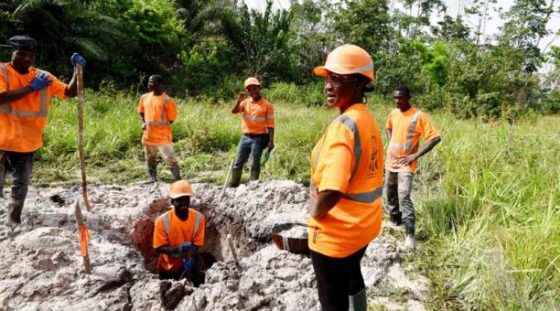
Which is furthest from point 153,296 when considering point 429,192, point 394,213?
point 429,192

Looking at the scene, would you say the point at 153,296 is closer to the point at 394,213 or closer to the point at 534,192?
the point at 394,213

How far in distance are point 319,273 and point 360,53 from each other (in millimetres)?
1087

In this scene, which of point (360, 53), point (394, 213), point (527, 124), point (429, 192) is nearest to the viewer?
point (360, 53)

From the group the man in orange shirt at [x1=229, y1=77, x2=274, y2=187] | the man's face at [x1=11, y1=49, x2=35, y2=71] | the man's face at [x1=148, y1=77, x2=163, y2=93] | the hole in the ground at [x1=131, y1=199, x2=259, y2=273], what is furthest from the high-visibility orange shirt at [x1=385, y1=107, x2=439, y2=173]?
the man's face at [x1=11, y1=49, x2=35, y2=71]

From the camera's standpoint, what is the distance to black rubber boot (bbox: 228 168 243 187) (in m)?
5.96

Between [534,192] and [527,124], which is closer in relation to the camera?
[534,192]

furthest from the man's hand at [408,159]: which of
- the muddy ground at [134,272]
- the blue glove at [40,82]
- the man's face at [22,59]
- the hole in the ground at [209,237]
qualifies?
the man's face at [22,59]

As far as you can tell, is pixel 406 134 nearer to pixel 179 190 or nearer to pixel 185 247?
pixel 179 190

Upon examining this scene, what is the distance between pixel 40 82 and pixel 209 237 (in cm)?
292

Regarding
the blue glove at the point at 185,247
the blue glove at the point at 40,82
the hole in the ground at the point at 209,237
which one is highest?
the blue glove at the point at 40,82

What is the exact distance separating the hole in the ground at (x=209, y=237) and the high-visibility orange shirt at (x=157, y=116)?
1029 mm

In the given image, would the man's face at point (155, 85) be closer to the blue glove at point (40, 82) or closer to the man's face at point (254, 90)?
the man's face at point (254, 90)

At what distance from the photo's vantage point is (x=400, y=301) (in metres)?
3.34

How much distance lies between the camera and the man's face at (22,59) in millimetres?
3613
